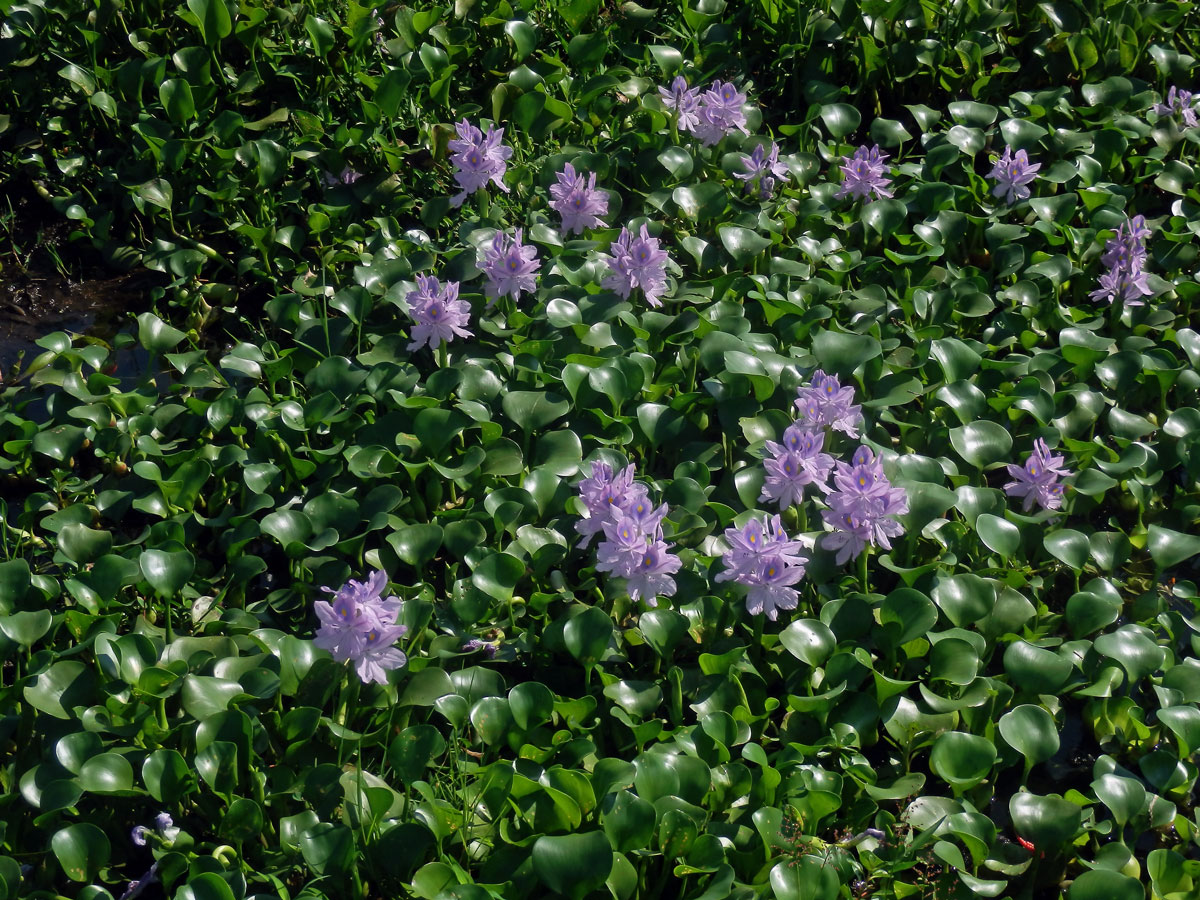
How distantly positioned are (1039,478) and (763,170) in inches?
59.0

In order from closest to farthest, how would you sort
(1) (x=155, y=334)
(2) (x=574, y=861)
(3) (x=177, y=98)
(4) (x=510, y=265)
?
1. (2) (x=574, y=861)
2. (4) (x=510, y=265)
3. (1) (x=155, y=334)
4. (3) (x=177, y=98)

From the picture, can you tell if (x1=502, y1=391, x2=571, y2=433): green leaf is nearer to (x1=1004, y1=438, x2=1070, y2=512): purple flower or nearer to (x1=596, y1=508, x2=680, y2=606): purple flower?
(x1=596, y1=508, x2=680, y2=606): purple flower

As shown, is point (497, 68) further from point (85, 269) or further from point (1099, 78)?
point (1099, 78)

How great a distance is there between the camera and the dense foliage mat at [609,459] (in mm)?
2352

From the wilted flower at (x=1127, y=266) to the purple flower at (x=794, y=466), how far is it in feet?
4.39

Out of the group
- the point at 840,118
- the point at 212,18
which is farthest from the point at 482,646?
the point at 212,18

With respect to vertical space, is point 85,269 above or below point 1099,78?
below

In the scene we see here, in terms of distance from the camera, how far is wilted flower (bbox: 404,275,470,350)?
3.22 meters

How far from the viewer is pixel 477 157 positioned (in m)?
3.63

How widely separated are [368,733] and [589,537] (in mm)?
673

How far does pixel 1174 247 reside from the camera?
12.4 feet

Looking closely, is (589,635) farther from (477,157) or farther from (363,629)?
(477,157)

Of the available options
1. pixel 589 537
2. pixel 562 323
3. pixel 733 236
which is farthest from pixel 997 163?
pixel 589 537

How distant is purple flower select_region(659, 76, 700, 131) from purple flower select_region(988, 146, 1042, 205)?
1.01 metres
